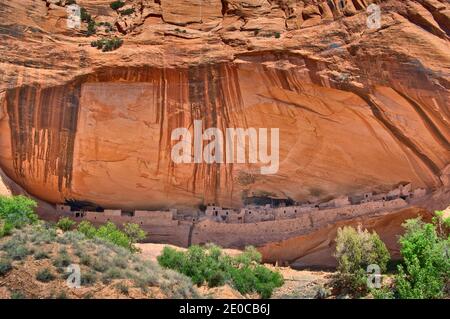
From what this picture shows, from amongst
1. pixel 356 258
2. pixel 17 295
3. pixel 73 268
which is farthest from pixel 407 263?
pixel 17 295

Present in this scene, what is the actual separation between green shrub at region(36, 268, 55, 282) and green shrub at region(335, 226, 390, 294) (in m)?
6.09

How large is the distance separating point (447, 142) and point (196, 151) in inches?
259

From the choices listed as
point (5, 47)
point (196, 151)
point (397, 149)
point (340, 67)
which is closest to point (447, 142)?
point (397, 149)

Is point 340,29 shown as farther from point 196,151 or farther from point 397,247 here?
point 397,247

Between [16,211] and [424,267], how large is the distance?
368 inches

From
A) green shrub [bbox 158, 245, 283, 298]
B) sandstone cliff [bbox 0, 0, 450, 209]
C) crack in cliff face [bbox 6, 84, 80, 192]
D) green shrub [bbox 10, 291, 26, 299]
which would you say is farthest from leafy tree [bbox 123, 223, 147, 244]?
green shrub [bbox 10, 291, 26, 299]

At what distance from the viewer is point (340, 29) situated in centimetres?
1413

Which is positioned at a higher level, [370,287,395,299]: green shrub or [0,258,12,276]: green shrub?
[0,258,12,276]: green shrub

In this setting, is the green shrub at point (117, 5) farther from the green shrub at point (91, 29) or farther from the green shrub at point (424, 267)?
the green shrub at point (424, 267)

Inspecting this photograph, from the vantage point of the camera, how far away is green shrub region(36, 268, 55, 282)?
32.8ft

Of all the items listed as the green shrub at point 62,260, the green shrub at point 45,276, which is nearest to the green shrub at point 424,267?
the green shrub at point 62,260

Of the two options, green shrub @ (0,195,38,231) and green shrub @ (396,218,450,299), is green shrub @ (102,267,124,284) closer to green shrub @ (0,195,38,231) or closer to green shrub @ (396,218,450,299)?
green shrub @ (0,195,38,231)

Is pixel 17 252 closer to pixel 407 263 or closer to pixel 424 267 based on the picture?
pixel 407 263

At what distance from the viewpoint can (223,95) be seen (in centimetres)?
1529
